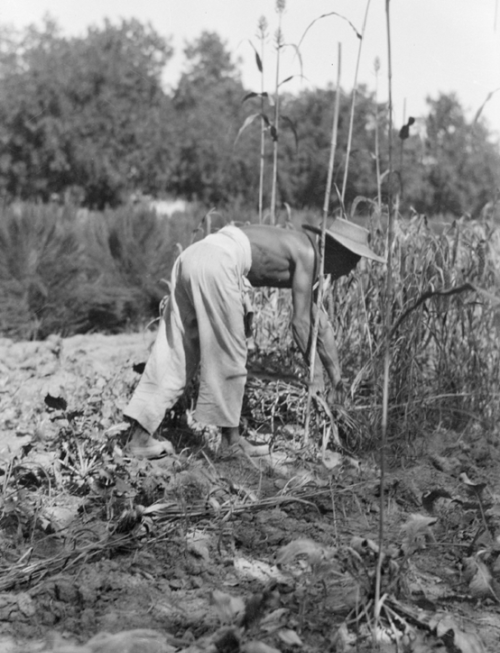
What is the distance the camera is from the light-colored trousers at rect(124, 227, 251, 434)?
3.70 m

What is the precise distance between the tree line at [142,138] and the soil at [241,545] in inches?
731

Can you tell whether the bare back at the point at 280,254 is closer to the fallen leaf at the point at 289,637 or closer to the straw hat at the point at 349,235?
the straw hat at the point at 349,235

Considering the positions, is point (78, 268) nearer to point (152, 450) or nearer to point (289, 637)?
point (152, 450)

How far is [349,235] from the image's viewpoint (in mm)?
3742

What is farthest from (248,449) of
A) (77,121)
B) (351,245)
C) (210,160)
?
(210,160)

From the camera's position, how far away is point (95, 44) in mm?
28344

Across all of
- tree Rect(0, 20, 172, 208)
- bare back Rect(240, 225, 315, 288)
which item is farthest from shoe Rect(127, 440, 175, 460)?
tree Rect(0, 20, 172, 208)

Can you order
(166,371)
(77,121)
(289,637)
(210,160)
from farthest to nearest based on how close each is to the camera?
1. (210,160)
2. (77,121)
3. (166,371)
4. (289,637)

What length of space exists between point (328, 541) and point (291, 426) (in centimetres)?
137

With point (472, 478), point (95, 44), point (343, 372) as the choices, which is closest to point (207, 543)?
point (472, 478)

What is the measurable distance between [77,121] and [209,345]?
2354cm

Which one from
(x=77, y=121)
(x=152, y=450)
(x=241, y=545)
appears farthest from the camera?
(x=77, y=121)

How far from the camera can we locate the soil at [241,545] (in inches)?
80.7

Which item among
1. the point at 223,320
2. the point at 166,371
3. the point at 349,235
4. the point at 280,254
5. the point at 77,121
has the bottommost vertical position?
the point at 166,371
